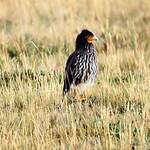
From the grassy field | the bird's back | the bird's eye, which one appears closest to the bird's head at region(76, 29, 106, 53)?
the bird's eye

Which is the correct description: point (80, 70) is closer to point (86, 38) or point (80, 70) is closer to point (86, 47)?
point (86, 47)

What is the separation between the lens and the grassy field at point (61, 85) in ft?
23.1

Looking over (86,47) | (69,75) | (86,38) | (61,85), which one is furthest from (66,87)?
(86,38)

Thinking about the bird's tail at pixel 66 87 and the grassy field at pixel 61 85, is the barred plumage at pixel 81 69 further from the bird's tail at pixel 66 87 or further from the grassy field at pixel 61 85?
the grassy field at pixel 61 85

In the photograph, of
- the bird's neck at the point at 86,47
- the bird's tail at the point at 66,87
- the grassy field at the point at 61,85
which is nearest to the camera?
the grassy field at the point at 61,85

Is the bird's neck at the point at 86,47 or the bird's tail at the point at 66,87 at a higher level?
the bird's neck at the point at 86,47

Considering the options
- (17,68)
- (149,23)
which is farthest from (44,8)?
(17,68)

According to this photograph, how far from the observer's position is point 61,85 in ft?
30.4

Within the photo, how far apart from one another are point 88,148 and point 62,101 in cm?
169

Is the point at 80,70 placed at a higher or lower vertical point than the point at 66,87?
higher

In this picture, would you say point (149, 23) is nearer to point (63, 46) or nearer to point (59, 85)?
point (63, 46)

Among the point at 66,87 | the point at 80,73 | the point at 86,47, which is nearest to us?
the point at 66,87

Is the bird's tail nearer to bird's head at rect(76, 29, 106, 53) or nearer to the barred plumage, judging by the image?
the barred plumage

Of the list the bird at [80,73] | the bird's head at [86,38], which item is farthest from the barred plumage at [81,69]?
the bird's head at [86,38]
